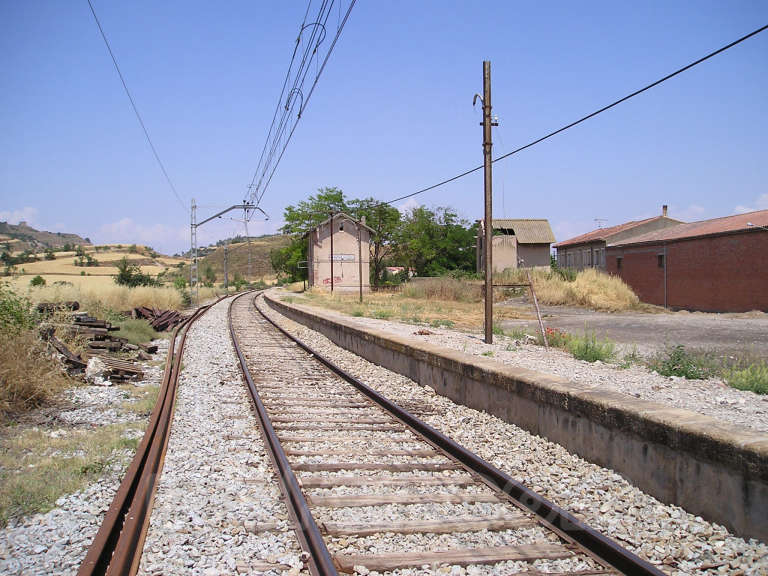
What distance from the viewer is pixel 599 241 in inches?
2124

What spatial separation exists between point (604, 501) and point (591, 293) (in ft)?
110

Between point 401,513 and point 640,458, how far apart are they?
84.8 inches

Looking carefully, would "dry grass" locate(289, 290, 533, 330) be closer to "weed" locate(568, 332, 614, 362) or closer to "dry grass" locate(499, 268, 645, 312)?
"dry grass" locate(499, 268, 645, 312)

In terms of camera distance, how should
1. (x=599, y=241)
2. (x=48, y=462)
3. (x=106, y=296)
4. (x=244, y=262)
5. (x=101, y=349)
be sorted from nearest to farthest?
(x=48, y=462) < (x=101, y=349) < (x=106, y=296) < (x=599, y=241) < (x=244, y=262)

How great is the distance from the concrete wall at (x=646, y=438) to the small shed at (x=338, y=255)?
5203 cm

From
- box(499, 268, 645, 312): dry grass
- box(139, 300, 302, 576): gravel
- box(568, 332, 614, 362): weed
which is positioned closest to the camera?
box(139, 300, 302, 576): gravel

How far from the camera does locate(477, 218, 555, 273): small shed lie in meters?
68.9

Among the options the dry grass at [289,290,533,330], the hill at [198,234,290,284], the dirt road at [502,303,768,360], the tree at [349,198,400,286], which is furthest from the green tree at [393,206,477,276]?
the hill at [198,234,290,284]

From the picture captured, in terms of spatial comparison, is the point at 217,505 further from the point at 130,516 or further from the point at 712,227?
the point at 712,227

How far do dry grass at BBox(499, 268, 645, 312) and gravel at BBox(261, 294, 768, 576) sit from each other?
2831cm

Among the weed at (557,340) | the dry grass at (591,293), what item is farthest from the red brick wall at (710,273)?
the weed at (557,340)

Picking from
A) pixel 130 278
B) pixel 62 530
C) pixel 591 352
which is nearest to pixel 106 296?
pixel 130 278

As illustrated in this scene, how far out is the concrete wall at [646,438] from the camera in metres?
4.12

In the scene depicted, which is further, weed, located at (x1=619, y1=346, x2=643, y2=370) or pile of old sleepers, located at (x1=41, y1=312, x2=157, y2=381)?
weed, located at (x1=619, y1=346, x2=643, y2=370)
